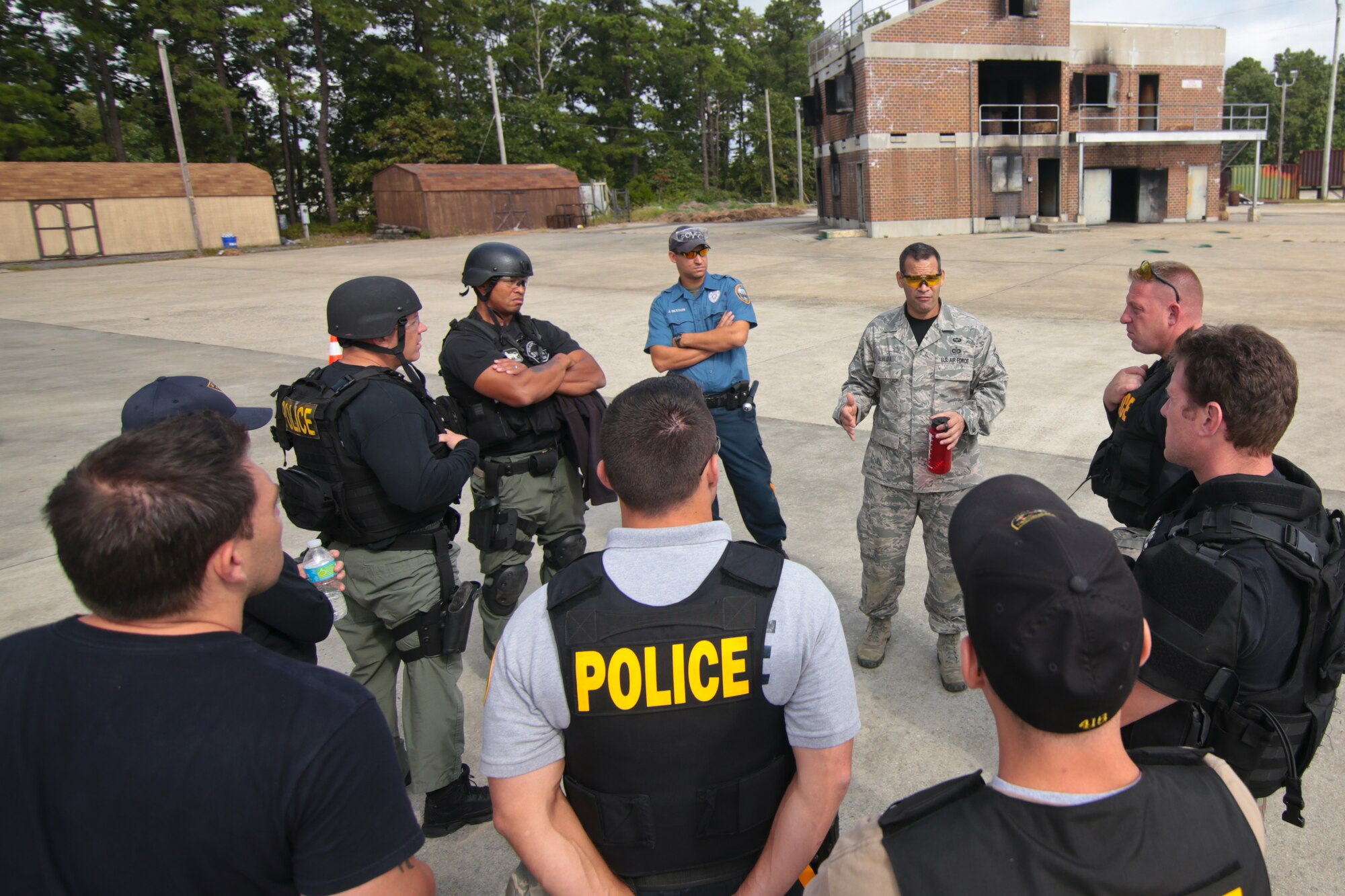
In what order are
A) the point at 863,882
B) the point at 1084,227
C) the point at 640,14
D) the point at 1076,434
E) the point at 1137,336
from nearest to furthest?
the point at 863,882
the point at 1137,336
the point at 1076,434
the point at 1084,227
the point at 640,14

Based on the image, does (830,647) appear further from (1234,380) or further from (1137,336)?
(1137,336)

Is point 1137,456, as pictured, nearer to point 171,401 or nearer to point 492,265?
point 492,265

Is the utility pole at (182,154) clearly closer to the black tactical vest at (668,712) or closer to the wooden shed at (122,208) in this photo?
the wooden shed at (122,208)

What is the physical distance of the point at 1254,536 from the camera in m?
1.78

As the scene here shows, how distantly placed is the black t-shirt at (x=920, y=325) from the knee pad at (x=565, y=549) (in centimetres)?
178

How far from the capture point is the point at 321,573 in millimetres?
2658

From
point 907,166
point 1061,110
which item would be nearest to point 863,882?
point 907,166

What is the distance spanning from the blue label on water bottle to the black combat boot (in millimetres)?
908

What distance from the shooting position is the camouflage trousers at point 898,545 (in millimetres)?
3826

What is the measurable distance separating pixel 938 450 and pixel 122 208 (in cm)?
3619

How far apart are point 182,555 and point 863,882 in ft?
3.85

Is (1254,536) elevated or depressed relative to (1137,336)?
depressed

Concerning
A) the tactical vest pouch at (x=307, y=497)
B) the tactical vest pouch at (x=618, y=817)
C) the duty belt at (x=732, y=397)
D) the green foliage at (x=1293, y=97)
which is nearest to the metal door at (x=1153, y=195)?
the green foliage at (x=1293, y=97)

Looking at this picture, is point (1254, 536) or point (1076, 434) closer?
point (1254, 536)
